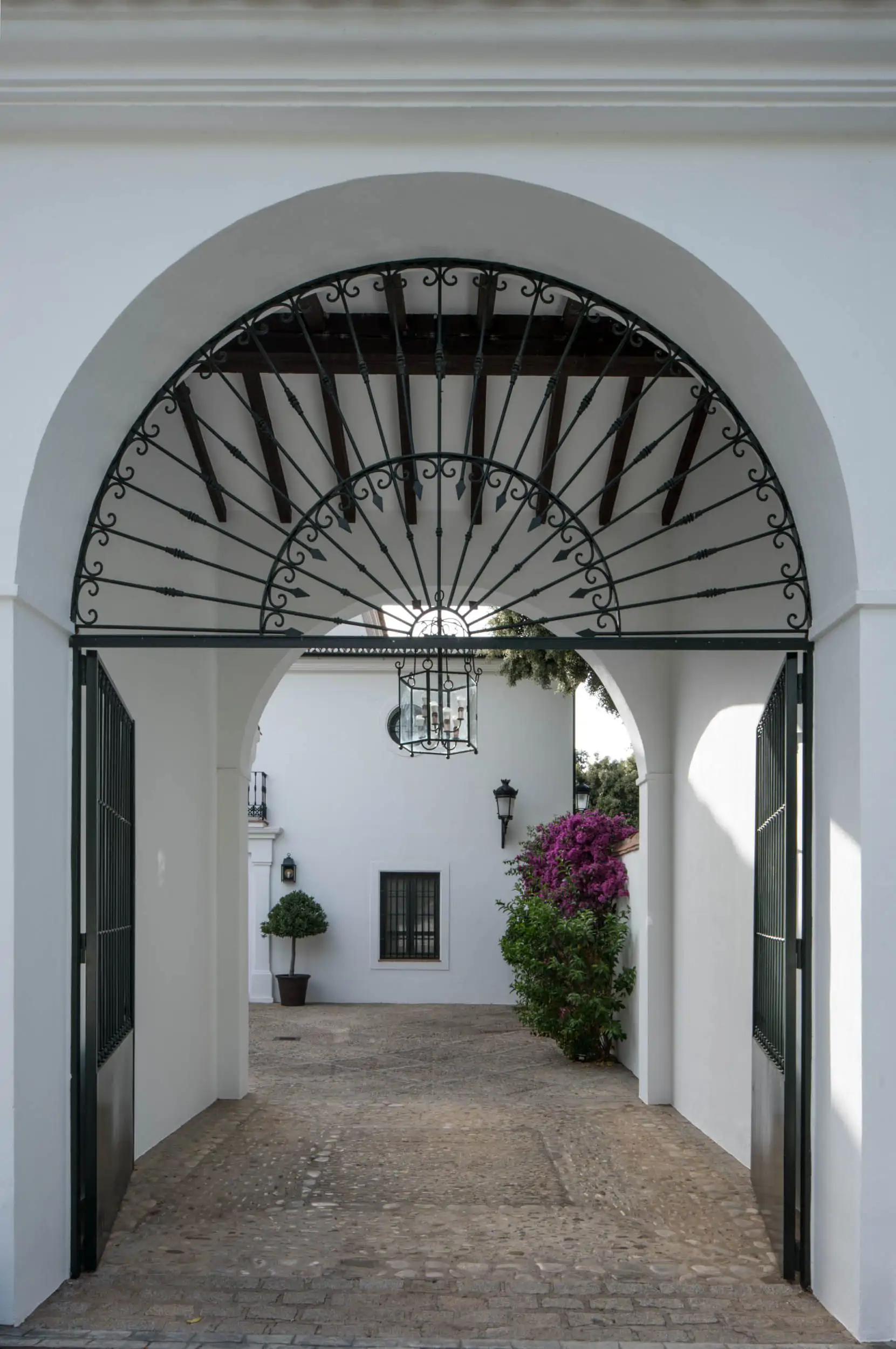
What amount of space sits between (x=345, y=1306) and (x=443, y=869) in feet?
40.6

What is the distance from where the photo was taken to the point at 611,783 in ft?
60.0

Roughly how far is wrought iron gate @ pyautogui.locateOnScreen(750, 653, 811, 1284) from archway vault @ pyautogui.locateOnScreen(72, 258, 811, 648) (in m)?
0.41

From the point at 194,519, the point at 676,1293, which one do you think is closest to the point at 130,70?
the point at 194,519

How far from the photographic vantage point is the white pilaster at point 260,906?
16.6m

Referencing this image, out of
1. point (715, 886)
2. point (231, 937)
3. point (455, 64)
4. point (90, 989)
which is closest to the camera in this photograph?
point (455, 64)

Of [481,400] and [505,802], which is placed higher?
[481,400]

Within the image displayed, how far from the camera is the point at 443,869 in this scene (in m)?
16.9

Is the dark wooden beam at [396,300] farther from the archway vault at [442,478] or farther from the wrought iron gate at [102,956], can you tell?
the wrought iron gate at [102,956]

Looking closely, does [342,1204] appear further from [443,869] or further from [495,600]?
[443,869]

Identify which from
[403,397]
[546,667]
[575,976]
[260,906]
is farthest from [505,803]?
[403,397]

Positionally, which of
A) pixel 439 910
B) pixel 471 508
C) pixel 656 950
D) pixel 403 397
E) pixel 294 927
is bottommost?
pixel 294 927

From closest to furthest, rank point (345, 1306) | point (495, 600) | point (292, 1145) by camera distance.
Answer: point (345, 1306) < point (292, 1145) < point (495, 600)

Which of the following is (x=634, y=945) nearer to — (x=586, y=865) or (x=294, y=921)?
(x=586, y=865)

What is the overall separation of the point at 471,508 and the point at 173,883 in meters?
3.04
